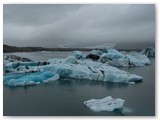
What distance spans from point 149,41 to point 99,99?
0.68 meters

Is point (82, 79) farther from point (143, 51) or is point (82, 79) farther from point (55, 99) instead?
point (143, 51)

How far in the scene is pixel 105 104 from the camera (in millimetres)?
2850

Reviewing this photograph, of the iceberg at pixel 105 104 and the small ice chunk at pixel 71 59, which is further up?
the small ice chunk at pixel 71 59

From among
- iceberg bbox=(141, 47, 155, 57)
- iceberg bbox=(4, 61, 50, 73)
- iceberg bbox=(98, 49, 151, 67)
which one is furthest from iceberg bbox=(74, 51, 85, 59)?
iceberg bbox=(141, 47, 155, 57)

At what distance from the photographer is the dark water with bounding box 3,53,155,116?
2.86 metres

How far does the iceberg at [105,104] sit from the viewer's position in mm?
2830

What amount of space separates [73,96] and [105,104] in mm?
302

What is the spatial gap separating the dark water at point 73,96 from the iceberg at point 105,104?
0.12 feet

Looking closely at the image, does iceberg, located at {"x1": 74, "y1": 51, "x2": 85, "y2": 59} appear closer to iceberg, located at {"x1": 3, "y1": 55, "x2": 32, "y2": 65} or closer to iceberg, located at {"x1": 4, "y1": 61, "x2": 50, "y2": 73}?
iceberg, located at {"x1": 4, "y1": 61, "x2": 50, "y2": 73}

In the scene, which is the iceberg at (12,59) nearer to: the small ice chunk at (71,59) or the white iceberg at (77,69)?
the white iceberg at (77,69)

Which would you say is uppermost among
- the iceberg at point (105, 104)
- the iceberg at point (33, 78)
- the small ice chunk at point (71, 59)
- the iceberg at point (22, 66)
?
the small ice chunk at point (71, 59)

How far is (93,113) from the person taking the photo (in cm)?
284

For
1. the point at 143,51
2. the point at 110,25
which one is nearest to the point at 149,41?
the point at 143,51

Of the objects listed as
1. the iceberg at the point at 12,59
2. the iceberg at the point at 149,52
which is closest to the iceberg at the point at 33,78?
the iceberg at the point at 12,59
